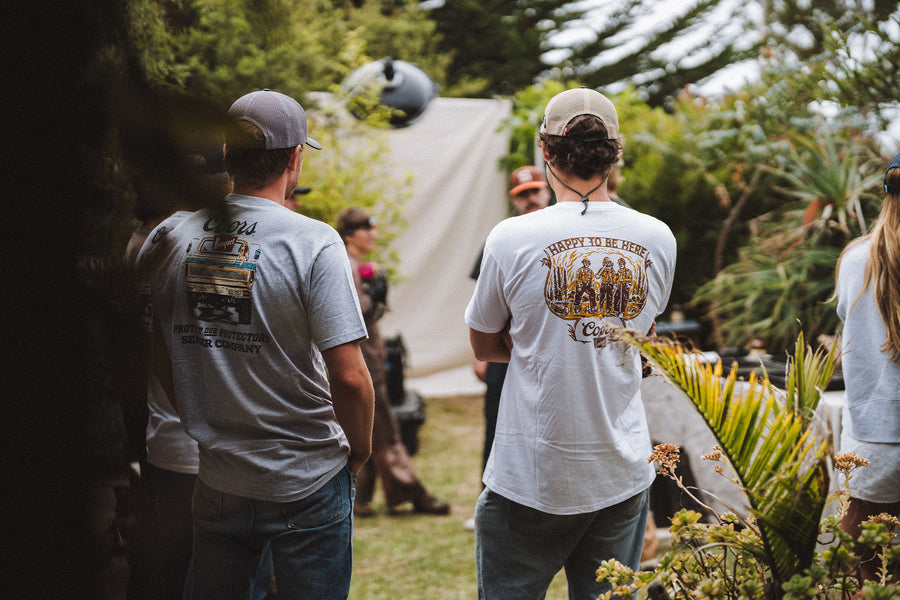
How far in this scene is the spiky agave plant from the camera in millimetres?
1215

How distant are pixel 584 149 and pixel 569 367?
487 mm

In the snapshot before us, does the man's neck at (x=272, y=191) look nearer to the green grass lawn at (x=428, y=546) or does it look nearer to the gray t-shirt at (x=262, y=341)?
the gray t-shirt at (x=262, y=341)

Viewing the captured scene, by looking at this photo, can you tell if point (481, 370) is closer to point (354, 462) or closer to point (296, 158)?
point (354, 462)

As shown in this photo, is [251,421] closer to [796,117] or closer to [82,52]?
[82,52]

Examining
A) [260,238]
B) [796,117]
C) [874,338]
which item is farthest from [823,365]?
[796,117]

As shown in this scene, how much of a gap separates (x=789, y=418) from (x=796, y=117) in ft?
18.8

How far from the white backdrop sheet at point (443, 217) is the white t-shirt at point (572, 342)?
6.23m

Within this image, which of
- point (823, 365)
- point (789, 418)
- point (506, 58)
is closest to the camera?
point (789, 418)

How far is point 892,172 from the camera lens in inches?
81.5

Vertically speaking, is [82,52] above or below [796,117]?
below

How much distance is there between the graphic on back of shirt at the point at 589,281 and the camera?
1.65 m

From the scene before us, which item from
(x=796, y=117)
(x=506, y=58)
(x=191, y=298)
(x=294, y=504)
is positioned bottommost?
(x=294, y=504)

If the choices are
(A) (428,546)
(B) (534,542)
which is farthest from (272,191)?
(A) (428,546)

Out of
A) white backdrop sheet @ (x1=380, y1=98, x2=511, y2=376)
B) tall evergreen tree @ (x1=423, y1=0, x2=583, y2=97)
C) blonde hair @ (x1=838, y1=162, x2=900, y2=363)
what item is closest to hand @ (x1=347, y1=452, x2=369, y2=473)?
blonde hair @ (x1=838, y1=162, x2=900, y2=363)
